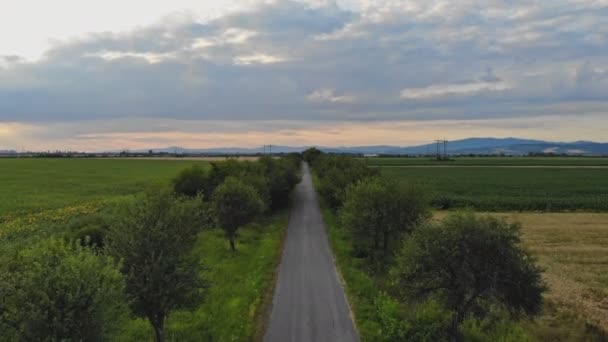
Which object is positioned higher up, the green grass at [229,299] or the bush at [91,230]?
the bush at [91,230]

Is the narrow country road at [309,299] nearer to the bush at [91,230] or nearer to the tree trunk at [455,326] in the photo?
the tree trunk at [455,326]

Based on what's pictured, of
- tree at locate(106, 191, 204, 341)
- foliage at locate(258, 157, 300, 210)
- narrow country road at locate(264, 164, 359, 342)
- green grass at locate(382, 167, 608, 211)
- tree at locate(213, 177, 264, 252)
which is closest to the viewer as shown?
tree at locate(106, 191, 204, 341)

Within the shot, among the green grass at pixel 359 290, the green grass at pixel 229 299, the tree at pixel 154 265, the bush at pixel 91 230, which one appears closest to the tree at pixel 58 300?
the tree at pixel 154 265

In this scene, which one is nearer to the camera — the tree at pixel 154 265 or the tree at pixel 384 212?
the tree at pixel 154 265

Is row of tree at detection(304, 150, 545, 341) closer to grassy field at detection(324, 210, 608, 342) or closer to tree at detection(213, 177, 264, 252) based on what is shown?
grassy field at detection(324, 210, 608, 342)

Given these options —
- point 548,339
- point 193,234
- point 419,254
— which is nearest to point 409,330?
point 419,254

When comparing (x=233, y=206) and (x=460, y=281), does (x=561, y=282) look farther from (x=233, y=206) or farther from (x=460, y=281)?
(x=233, y=206)

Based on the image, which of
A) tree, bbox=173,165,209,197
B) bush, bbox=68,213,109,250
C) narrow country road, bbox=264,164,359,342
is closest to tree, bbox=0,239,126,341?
narrow country road, bbox=264,164,359,342
